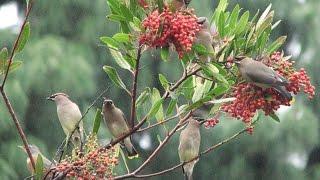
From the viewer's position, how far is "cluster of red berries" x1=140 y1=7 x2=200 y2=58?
2.25 m

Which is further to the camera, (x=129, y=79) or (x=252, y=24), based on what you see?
(x=129, y=79)

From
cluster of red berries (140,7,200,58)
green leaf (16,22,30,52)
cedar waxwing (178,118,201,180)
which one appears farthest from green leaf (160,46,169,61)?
cedar waxwing (178,118,201,180)

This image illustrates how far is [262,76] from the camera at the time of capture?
7.79ft

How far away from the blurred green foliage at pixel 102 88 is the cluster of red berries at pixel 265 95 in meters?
5.30

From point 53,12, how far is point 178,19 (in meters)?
7.19

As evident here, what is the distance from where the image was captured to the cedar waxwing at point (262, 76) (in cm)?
235

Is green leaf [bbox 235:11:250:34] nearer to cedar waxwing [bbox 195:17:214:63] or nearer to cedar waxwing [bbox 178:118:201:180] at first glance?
cedar waxwing [bbox 195:17:214:63]

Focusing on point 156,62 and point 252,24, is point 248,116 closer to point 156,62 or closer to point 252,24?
point 252,24

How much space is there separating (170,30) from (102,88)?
21.8 ft

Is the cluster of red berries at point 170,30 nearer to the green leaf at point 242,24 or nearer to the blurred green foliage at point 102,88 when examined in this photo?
the green leaf at point 242,24

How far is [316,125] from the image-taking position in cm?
957

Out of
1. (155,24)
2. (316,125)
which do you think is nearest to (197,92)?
(155,24)

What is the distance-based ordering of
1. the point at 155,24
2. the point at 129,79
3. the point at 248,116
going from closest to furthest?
the point at 155,24, the point at 248,116, the point at 129,79

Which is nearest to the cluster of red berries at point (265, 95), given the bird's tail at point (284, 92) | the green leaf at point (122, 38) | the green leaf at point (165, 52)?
the bird's tail at point (284, 92)
